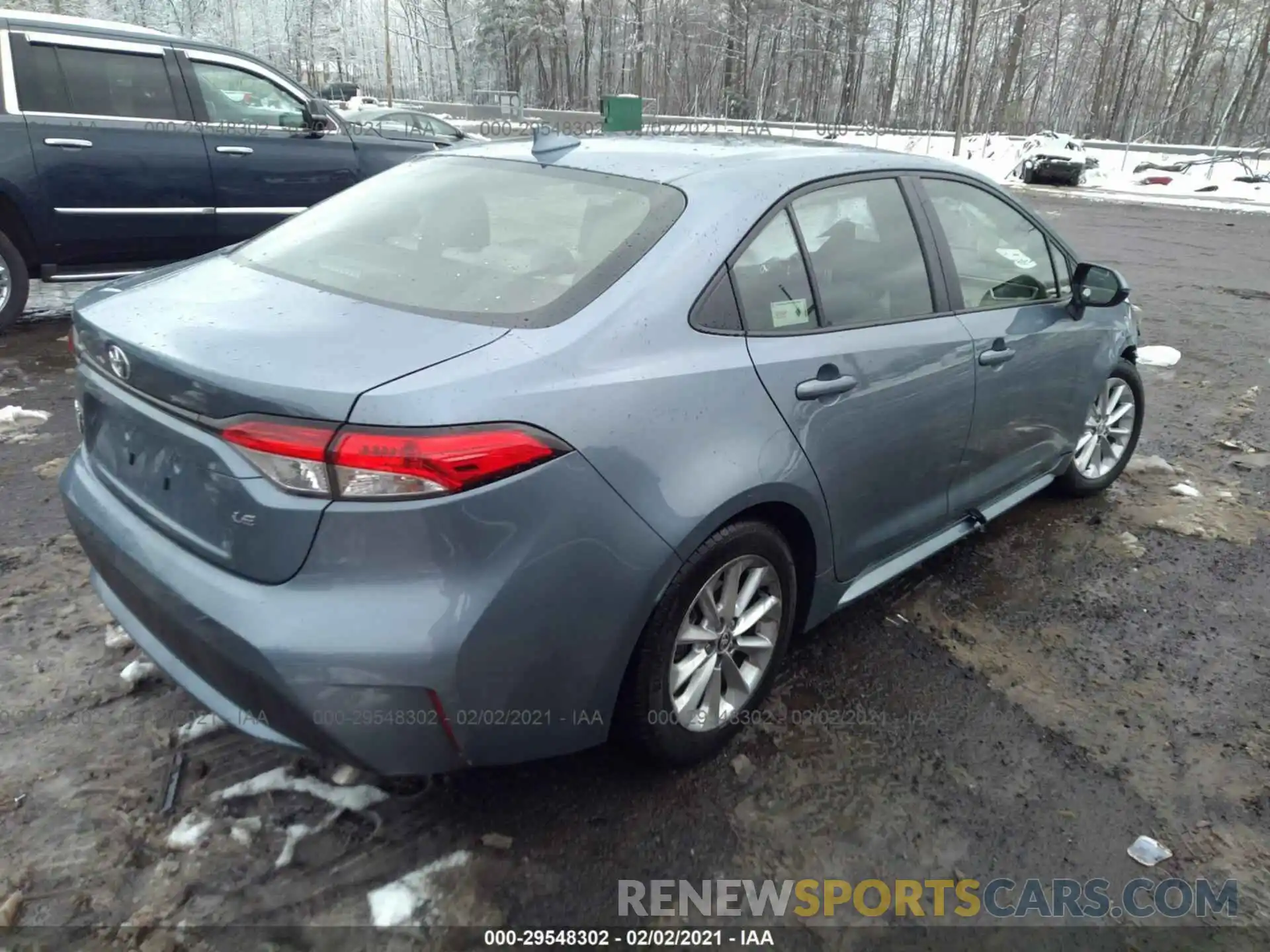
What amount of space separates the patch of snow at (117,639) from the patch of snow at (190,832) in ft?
2.95

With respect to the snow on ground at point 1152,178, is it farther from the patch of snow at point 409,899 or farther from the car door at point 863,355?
the patch of snow at point 409,899

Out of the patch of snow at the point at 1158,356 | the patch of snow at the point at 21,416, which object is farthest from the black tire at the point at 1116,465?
the patch of snow at the point at 21,416

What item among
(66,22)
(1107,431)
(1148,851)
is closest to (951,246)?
(1107,431)

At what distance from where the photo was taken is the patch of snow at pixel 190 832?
2.15 metres

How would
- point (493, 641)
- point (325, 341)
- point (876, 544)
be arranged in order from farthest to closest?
point (876, 544) < point (325, 341) < point (493, 641)

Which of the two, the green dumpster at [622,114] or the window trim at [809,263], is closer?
the window trim at [809,263]

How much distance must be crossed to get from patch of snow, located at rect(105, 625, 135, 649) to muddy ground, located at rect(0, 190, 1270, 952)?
30 millimetres

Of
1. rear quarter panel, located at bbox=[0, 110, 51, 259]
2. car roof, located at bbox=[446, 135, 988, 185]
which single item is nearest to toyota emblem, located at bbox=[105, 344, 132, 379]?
car roof, located at bbox=[446, 135, 988, 185]

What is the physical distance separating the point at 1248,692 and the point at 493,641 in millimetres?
2708

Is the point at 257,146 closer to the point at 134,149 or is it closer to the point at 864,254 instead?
the point at 134,149

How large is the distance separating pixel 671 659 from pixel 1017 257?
2.46 meters

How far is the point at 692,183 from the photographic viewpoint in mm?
2480

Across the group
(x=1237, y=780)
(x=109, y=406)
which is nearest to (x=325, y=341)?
(x=109, y=406)

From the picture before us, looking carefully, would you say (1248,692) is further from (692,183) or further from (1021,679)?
(692,183)
